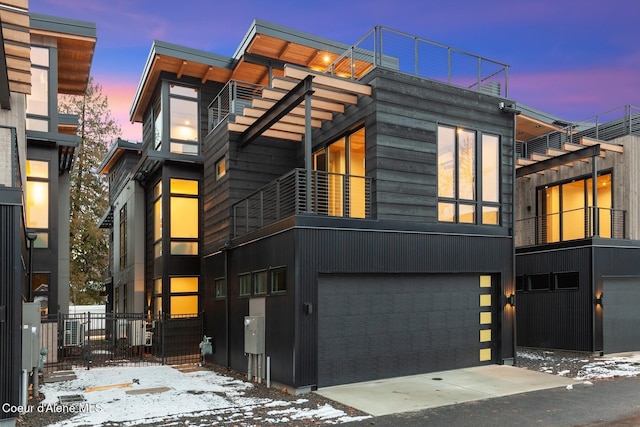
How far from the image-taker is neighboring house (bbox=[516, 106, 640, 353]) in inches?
599

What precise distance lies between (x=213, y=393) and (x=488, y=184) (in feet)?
26.8

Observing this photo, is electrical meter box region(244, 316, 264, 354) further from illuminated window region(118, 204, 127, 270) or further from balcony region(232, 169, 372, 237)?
illuminated window region(118, 204, 127, 270)

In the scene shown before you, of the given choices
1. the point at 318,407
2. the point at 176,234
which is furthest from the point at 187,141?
the point at 318,407

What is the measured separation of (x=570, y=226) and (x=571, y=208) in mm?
715

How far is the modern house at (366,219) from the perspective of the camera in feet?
35.7

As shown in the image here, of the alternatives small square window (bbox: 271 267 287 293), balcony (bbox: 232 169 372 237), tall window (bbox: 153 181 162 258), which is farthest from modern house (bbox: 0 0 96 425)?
small square window (bbox: 271 267 287 293)

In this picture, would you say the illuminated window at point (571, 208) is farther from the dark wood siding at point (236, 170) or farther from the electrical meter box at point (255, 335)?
the electrical meter box at point (255, 335)

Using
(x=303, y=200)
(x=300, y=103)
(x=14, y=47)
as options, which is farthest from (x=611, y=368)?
(x=14, y=47)

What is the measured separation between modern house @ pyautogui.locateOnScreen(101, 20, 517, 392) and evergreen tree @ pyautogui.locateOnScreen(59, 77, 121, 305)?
2054 cm

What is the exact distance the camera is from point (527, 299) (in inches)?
669

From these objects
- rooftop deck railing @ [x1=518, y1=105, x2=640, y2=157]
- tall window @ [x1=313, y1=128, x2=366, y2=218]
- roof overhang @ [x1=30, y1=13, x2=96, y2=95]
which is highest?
roof overhang @ [x1=30, y1=13, x2=96, y2=95]

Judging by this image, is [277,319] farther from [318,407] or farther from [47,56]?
[47,56]

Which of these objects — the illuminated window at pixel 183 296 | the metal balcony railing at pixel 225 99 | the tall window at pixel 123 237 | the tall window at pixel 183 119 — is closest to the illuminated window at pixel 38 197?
the tall window at pixel 183 119

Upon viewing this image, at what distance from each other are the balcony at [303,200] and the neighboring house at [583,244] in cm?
714
